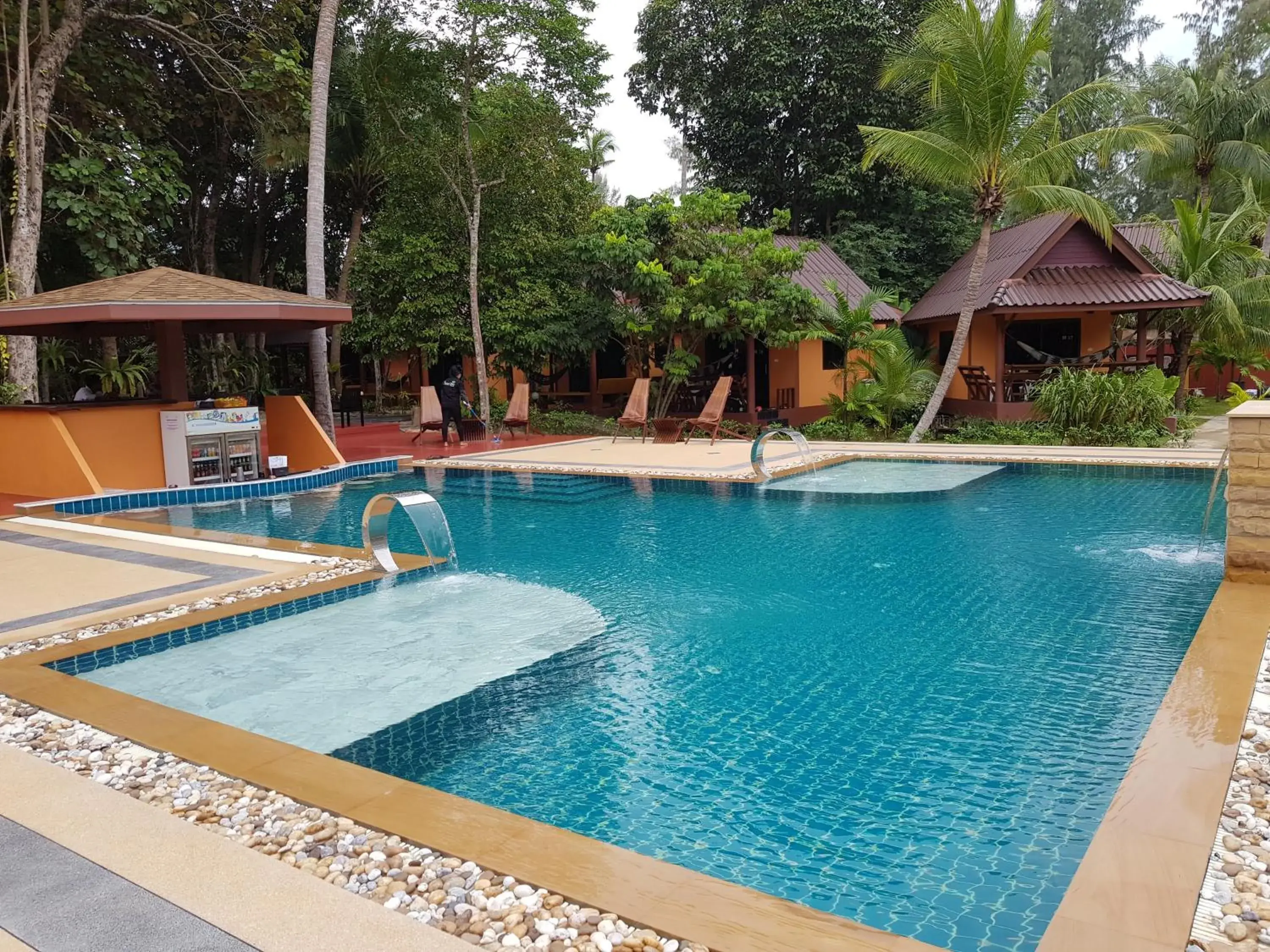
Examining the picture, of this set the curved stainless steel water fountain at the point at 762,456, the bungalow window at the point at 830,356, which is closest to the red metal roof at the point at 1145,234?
the bungalow window at the point at 830,356

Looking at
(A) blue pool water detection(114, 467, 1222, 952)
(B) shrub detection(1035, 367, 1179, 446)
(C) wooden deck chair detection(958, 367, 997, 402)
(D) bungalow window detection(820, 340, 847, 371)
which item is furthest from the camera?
(D) bungalow window detection(820, 340, 847, 371)

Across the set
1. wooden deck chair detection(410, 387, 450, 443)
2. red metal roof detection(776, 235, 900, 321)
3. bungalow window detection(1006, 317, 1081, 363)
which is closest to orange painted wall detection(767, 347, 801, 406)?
red metal roof detection(776, 235, 900, 321)

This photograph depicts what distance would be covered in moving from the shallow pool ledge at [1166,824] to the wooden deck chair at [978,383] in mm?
14820

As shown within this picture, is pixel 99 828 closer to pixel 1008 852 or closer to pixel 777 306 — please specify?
pixel 1008 852

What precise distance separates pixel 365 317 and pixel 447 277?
7.03ft

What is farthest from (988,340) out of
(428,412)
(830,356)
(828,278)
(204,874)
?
(204,874)

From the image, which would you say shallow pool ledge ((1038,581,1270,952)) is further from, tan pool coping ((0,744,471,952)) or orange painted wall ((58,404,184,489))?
orange painted wall ((58,404,184,489))

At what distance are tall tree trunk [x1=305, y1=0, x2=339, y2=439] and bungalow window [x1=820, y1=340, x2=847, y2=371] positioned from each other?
1114cm

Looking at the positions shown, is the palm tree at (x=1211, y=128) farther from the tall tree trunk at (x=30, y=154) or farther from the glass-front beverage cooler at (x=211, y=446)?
the tall tree trunk at (x=30, y=154)

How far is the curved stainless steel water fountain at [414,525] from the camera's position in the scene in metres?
7.25

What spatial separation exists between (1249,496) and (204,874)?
6.34 meters

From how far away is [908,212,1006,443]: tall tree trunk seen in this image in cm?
1561

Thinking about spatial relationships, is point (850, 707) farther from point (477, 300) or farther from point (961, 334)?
point (477, 300)

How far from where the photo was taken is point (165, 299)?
10.6 meters
